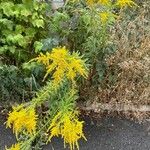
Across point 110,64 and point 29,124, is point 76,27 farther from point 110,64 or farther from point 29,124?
point 29,124

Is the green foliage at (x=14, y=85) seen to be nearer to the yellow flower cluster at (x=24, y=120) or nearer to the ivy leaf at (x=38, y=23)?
the ivy leaf at (x=38, y=23)

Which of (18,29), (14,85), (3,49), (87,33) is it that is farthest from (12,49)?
(87,33)

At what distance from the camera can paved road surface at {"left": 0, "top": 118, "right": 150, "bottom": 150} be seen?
4059 millimetres

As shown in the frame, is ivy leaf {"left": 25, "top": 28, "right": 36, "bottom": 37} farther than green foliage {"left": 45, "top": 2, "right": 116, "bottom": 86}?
Yes

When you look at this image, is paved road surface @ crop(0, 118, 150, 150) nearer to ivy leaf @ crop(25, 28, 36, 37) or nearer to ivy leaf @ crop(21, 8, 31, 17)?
ivy leaf @ crop(25, 28, 36, 37)

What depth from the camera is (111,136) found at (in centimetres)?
416

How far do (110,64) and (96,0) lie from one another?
0.73 meters

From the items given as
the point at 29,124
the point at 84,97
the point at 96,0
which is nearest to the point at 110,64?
the point at 84,97

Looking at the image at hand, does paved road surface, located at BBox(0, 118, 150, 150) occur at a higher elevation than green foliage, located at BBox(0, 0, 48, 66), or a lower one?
lower

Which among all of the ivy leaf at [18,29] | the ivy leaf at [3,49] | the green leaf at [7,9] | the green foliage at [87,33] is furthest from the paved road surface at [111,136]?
the green leaf at [7,9]

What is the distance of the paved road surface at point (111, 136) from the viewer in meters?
4.06

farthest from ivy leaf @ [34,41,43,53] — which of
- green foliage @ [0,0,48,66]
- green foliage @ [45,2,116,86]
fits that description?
green foliage @ [45,2,116,86]

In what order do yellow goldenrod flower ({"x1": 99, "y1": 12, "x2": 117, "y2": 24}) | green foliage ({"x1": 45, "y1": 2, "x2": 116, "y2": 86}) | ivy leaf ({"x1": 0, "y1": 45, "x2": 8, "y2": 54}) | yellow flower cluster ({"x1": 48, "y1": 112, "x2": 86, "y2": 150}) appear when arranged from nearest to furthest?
yellow flower cluster ({"x1": 48, "y1": 112, "x2": 86, "y2": 150})
yellow goldenrod flower ({"x1": 99, "y1": 12, "x2": 117, "y2": 24})
green foliage ({"x1": 45, "y1": 2, "x2": 116, "y2": 86})
ivy leaf ({"x1": 0, "y1": 45, "x2": 8, "y2": 54})

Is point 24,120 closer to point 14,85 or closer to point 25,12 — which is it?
point 14,85
